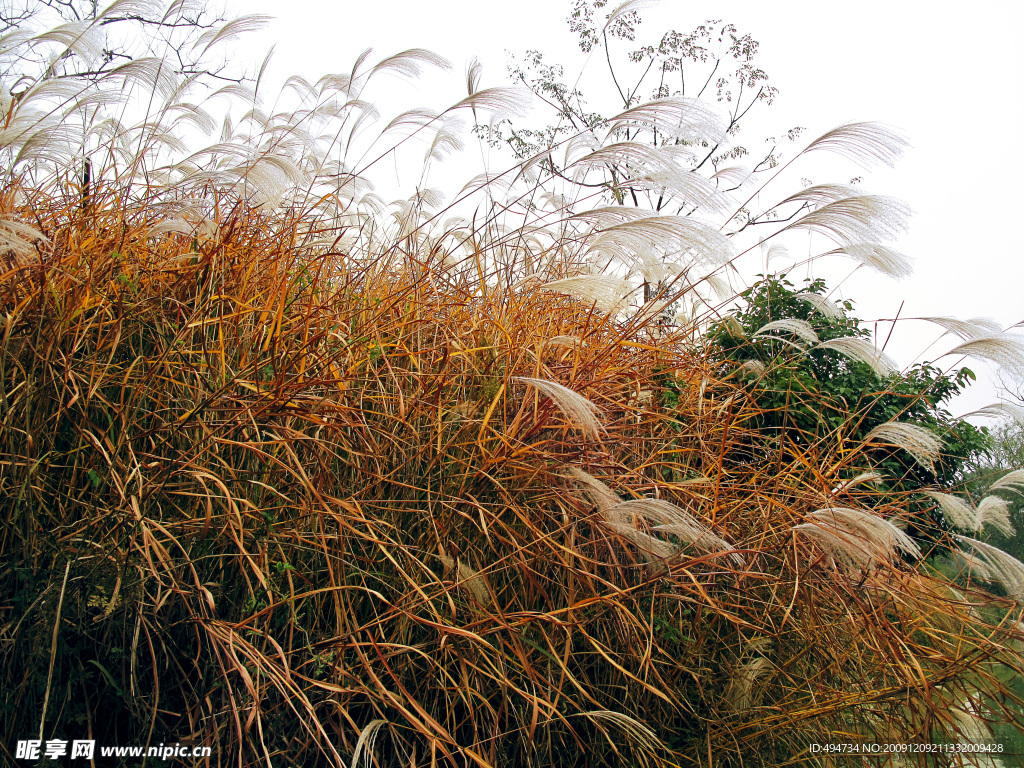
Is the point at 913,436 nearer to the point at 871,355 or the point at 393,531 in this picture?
the point at 871,355

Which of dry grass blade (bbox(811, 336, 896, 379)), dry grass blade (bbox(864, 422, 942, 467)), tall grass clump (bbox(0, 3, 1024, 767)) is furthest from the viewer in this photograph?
dry grass blade (bbox(811, 336, 896, 379))

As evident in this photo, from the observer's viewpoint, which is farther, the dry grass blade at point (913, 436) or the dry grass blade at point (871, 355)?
the dry grass blade at point (871, 355)

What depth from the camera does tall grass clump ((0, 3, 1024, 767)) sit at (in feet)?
5.90

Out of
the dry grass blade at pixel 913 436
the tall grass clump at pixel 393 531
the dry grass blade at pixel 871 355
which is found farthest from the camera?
the dry grass blade at pixel 871 355

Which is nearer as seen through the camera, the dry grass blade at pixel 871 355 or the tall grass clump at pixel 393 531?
the tall grass clump at pixel 393 531

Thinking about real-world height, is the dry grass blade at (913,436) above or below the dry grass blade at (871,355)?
below

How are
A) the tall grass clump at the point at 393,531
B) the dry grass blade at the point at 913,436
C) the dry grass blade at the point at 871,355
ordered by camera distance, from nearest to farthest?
the tall grass clump at the point at 393,531
the dry grass blade at the point at 913,436
the dry grass blade at the point at 871,355

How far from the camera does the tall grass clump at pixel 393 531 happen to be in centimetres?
180

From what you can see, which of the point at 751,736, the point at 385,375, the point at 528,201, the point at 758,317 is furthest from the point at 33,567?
the point at 758,317

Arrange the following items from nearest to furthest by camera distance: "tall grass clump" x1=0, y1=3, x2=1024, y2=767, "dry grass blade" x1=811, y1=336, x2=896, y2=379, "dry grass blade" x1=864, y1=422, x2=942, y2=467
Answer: "tall grass clump" x1=0, y1=3, x2=1024, y2=767 → "dry grass blade" x1=864, y1=422, x2=942, y2=467 → "dry grass blade" x1=811, y1=336, x2=896, y2=379

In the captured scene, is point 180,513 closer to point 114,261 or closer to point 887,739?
point 114,261

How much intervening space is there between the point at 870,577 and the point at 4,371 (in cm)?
291

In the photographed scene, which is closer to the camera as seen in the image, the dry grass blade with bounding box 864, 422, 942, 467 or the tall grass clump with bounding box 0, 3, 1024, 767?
the tall grass clump with bounding box 0, 3, 1024, 767

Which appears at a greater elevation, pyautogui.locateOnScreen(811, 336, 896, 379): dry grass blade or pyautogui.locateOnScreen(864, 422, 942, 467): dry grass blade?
pyautogui.locateOnScreen(811, 336, 896, 379): dry grass blade
